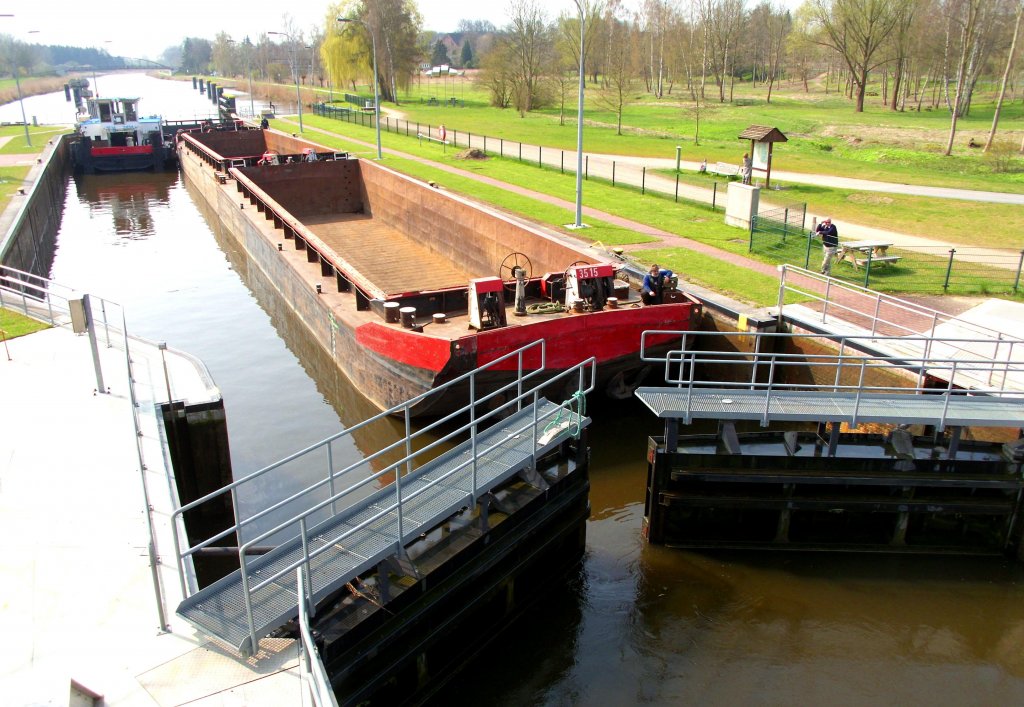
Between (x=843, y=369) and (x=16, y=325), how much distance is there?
15.1m

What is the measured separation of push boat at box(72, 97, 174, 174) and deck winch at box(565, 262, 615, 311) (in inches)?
1680

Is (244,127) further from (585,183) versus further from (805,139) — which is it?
(805,139)

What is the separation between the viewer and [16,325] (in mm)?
14719

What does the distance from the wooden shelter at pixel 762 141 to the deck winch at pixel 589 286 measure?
15.1m

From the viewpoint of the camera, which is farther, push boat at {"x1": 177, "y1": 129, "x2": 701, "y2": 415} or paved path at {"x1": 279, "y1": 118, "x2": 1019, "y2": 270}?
paved path at {"x1": 279, "y1": 118, "x2": 1019, "y2": 270}

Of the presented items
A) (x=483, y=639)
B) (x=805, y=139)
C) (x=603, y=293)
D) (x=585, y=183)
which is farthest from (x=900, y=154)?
(x=483, y=639)

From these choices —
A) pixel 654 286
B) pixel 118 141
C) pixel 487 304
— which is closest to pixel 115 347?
pixel 487 304

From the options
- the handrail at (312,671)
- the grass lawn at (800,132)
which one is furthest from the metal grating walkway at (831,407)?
the grass lawn at (800,132)

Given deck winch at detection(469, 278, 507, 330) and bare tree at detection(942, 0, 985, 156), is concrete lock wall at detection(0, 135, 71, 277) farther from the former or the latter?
bare tree at detection(942, 0, 985, 156)

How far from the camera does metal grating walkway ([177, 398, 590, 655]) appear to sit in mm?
6645

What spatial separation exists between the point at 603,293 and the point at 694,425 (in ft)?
9.85

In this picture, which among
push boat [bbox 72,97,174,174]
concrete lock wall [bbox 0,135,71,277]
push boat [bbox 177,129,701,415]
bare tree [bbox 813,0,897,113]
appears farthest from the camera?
bare tree [bbox 813,0,897,113]

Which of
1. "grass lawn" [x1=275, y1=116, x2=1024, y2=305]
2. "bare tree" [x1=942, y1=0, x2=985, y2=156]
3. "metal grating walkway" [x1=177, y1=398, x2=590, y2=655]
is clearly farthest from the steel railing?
"bare tree" [x1=942, y1=0, x2=985, y2=156]

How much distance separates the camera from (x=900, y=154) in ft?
127
